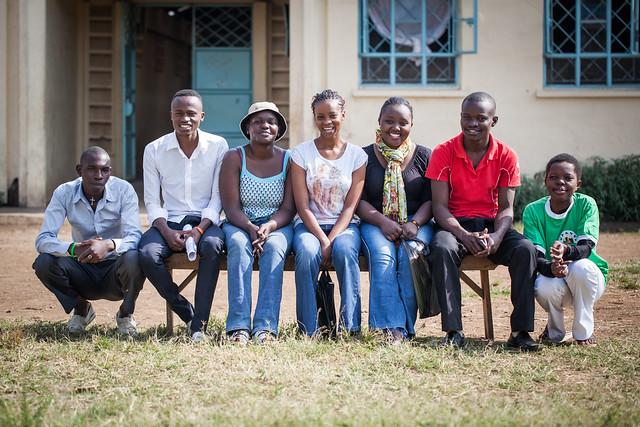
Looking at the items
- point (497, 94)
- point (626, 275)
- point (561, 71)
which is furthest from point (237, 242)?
point (561, 71)

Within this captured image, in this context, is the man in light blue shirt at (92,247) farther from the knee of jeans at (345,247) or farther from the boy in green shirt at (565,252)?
the boy in green shirt at (565,252)

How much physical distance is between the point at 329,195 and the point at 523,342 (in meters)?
1.47

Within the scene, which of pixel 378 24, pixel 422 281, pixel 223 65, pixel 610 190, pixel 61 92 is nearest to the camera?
pixel 422 281

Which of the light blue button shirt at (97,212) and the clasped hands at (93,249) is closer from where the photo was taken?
the clasped hands at (93,249)

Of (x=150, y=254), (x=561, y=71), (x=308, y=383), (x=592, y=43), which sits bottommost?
(x=308, y=383)

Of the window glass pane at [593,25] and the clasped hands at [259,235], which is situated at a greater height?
the window glass pane at [593,25]

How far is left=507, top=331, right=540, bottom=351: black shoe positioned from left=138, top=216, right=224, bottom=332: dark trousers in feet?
5.80

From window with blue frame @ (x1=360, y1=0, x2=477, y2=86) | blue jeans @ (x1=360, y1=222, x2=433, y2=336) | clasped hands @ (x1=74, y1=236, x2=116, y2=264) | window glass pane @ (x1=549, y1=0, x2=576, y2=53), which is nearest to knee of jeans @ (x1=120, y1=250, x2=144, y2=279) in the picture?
clasped hands @ (x1=74, y1=236, x2=116, y2=264)

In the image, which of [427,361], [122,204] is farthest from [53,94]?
[427,361]

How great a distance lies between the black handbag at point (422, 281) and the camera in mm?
4925

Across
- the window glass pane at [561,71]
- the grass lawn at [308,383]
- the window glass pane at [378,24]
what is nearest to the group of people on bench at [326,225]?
the grass lawn at [308,383]

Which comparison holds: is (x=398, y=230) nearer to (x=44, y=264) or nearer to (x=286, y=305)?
(x=286, y=305)

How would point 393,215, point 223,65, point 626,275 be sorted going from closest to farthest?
point 393,215
point 626,275
point 223,65

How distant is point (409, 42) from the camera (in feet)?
35.4
